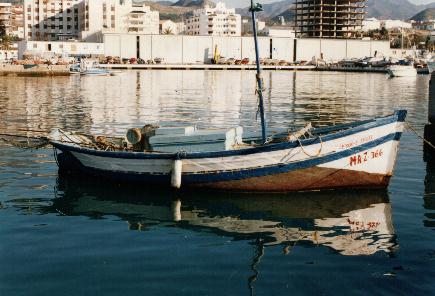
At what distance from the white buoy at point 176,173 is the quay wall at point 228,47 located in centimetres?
14923

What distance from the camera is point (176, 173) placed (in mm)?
17984

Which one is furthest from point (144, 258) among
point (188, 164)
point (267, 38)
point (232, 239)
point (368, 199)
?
point (267, 38)

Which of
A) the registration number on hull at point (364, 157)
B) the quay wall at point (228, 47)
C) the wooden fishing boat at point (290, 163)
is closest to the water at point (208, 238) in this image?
the wooden fishing boat at point (290, 163)

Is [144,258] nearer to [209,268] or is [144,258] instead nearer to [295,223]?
[209,268]

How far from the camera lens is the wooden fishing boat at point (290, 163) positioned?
17.5m

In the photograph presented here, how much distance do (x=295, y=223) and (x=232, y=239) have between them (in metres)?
2.34

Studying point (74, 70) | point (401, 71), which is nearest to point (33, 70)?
point (74, 70)

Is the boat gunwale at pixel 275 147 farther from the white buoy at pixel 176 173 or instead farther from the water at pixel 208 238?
the water at pixel 208 238

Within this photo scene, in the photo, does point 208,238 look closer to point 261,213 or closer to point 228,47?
point 261,213

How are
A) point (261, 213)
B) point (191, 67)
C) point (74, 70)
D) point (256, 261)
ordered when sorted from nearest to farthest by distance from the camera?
1. point (256, 261)
2. point (261, 213)
3. point (74, 70)
4. point (191, 67)

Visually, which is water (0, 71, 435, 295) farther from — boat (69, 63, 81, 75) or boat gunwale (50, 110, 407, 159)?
boat (69, 63, 81, 75)

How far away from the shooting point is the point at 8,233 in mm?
14359

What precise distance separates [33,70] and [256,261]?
105 metres

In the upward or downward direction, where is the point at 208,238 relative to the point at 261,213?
downward
